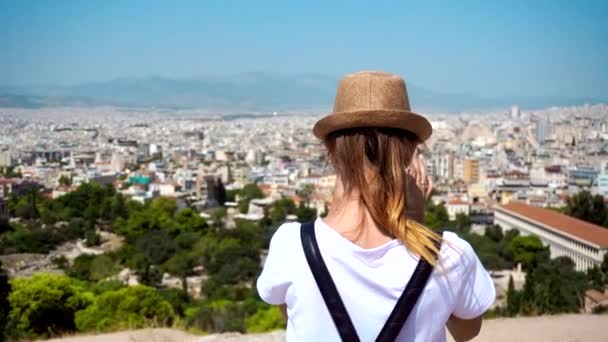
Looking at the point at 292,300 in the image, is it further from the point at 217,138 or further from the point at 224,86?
the point at 224,86

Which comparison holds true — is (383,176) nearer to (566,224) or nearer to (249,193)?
(566,224)

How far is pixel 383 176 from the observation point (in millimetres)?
1013

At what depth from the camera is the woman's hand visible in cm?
106

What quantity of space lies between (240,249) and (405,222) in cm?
1827

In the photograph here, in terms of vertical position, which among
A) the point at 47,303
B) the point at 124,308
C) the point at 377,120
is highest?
the point at 377,120

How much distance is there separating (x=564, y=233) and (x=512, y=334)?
64.9 ft

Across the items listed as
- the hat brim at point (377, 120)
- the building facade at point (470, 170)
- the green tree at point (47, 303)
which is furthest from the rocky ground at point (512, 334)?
the building facade at point (470, 170)

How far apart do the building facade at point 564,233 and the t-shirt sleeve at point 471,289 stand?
19.6 m

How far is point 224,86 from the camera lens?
17225 centimetres

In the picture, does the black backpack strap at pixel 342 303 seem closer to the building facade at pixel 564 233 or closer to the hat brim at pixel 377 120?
the hat brim at pixel 377 120

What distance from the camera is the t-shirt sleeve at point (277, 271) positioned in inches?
39.7

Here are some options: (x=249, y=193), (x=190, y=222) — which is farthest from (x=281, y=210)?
(x=249, y=193)

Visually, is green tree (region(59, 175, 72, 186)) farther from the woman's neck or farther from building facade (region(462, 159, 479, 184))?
the woman's neck

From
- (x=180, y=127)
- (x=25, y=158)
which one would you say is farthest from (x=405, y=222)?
(x=180, y=127)
